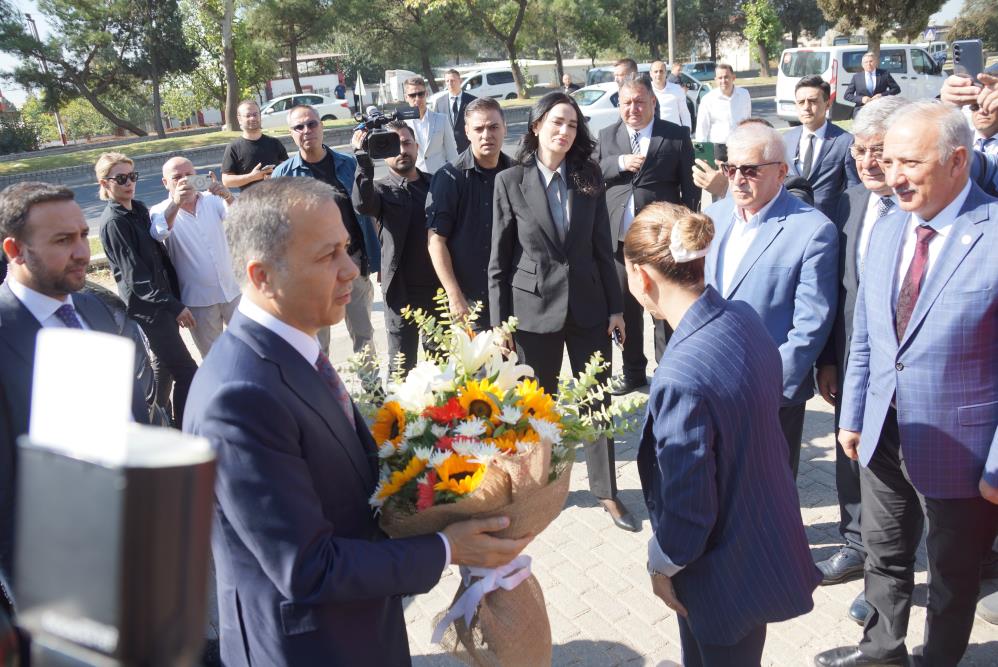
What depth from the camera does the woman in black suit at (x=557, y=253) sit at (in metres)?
4.46

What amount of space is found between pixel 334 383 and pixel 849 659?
2507 mm

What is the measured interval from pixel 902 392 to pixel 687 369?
1135 millimetres

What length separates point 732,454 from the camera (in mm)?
2299

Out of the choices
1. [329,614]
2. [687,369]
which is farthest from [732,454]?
[329,614]

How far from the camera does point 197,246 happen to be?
18.8 feet

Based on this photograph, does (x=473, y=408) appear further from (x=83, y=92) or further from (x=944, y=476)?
(x=83, y=92)

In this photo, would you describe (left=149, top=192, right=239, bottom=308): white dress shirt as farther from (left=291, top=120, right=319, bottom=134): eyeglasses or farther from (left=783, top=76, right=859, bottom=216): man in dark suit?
(left=783, top=76, right=859, bottom=216): man in dark suit

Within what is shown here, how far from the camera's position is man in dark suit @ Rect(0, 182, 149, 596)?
102 inches

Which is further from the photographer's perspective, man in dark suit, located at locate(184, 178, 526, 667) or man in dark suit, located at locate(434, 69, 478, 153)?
man in dark suit, located at locate(434, 69, 478, 153)

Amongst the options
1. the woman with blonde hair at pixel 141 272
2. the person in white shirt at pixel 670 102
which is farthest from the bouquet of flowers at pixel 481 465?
the person in white shirt at pixel 670 102

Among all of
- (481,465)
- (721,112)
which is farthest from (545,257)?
(721,112)

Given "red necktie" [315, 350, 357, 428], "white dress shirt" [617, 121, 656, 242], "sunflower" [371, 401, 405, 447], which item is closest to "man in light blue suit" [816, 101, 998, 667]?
"sunflower" [371, 401, 405, 447]

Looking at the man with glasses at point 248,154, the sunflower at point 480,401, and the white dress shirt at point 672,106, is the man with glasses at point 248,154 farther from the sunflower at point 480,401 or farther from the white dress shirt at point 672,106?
the white dress shirt at point 672,106

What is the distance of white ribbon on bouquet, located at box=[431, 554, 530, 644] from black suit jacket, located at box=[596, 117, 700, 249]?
404 centimetres
